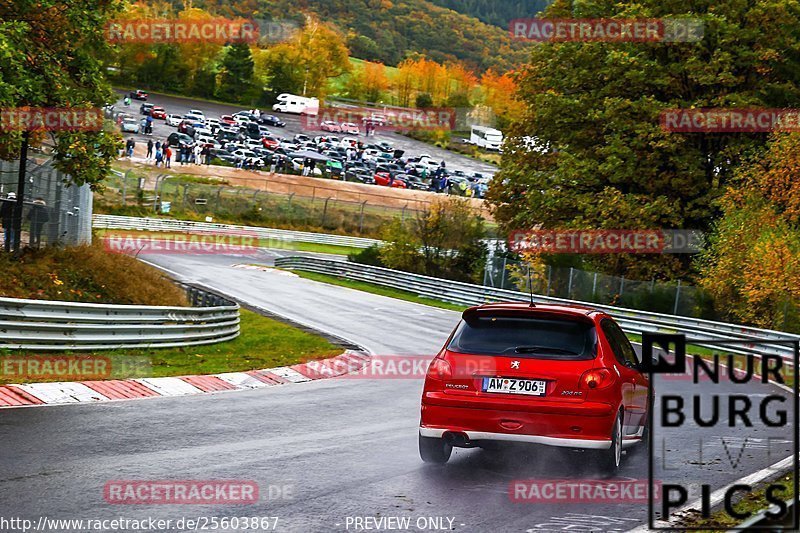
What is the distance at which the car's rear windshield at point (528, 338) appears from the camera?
9734 millimetres

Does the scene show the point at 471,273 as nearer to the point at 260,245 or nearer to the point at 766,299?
the point at 766,299

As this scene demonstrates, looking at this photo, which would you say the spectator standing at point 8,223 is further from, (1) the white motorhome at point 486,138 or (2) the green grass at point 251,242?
(1) the white motorhome at point 486,138

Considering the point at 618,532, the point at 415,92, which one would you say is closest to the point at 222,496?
the point at 618,532

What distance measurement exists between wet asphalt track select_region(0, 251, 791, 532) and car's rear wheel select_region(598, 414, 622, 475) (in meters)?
0.18

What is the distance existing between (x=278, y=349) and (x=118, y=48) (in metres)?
7.71

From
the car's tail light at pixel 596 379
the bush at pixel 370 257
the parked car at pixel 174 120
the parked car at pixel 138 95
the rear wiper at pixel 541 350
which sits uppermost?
the parked car at pixel 138 95

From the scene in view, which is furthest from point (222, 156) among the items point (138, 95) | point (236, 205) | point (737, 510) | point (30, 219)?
point (737, 510)

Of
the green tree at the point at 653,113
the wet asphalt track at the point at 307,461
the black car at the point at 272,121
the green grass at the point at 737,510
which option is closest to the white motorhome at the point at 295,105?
the black car at the point at 272,121

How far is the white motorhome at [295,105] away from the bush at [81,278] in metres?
109

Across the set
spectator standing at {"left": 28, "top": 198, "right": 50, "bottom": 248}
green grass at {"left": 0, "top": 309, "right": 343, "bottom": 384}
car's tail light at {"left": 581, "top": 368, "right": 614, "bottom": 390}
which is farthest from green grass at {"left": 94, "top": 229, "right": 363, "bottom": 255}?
car's tail light at {"left": 581, "top": 368, "right": 614, "bottom": 390}

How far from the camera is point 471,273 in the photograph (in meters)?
45.0

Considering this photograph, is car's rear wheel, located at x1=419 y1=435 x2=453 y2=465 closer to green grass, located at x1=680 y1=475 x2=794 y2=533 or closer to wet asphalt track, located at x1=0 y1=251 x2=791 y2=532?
wet asphalt track, located at x1=0 y1=251 x2=791 y2=532

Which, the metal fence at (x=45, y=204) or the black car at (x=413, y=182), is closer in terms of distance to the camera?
the metal fence at (x=45, y=204)

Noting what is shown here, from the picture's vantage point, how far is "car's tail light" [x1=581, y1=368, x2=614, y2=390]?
9453 millimetres
